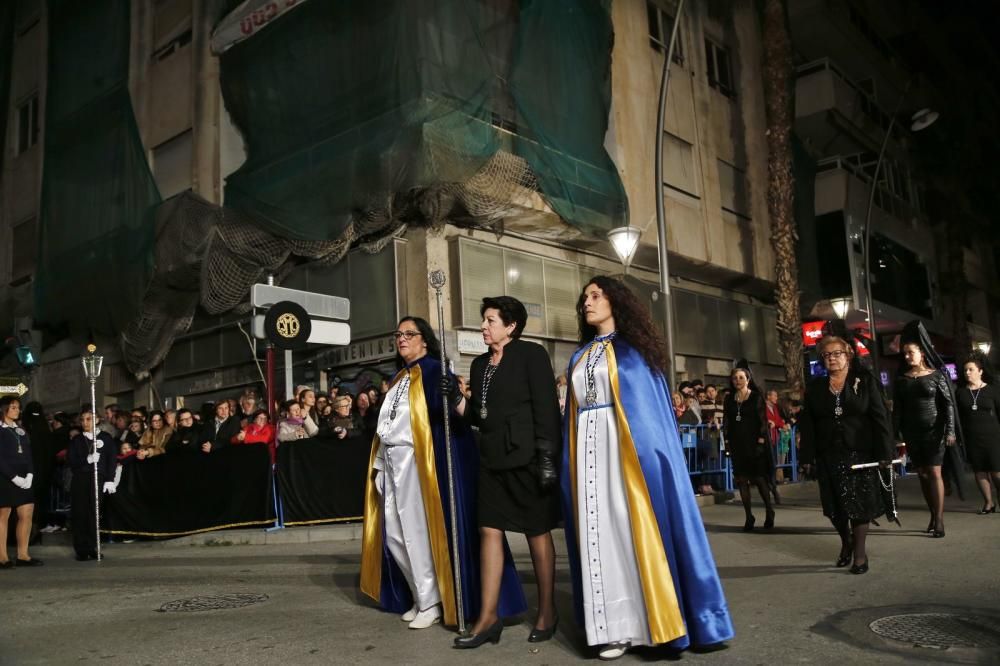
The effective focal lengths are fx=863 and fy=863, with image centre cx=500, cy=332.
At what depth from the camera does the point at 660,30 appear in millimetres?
23141

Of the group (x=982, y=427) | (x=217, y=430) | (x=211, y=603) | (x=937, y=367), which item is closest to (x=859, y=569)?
(x=937, y=367)

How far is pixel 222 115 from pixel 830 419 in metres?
16.6

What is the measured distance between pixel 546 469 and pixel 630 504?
20.8 inches

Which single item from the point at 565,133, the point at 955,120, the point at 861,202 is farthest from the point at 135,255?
the point at 955,120

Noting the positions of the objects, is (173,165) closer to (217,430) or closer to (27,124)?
(27,124)

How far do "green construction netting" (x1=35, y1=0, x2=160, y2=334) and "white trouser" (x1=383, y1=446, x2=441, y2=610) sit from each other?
15347mm

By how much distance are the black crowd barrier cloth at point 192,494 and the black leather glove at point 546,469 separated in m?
7.53

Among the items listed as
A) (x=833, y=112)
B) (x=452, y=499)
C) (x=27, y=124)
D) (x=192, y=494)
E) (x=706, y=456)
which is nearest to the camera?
(x=452, y=499)

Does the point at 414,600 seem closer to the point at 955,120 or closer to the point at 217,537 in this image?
the point at 217,537

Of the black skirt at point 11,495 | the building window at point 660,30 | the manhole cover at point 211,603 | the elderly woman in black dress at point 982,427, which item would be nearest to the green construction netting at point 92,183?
the black skirt at point 11,495

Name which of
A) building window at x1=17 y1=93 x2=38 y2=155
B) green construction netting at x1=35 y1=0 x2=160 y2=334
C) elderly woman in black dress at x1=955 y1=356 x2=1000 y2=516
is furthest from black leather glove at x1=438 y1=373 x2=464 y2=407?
building window at x1=17 y1=93 x2=38 y2=155

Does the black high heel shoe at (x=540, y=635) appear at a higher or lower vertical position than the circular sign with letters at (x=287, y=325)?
lower

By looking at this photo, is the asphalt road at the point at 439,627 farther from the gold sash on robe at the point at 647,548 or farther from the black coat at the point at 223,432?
the black coat at the point at 223,432

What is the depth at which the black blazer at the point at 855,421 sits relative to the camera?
6.63 metres
